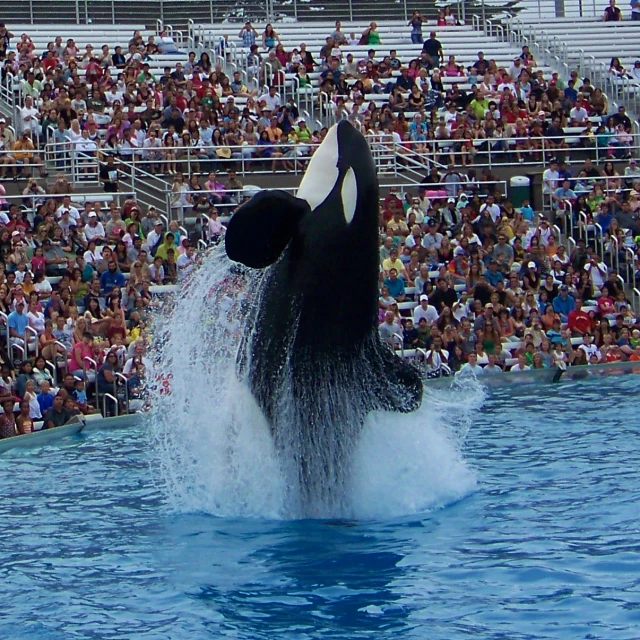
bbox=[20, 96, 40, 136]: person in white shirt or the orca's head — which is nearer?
the orca's head

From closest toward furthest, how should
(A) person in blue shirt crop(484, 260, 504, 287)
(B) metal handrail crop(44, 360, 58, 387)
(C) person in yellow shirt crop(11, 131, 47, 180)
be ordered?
(B) metal handrail crop(44, 360, 58, 387)
(A) person in blue shirt crop(484, 260, 504, 287)
(C) person in yellow shirt crop(11, 131, 47, 180)

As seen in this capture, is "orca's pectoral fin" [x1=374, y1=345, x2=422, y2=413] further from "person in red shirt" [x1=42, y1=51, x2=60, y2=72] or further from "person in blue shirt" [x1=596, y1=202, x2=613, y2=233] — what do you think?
"person in red shirt" [x1=42, y1=51, x2=60, y2=72]

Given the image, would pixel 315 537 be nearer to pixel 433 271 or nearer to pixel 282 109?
pixel 433 271

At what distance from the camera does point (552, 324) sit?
22562 millimetres

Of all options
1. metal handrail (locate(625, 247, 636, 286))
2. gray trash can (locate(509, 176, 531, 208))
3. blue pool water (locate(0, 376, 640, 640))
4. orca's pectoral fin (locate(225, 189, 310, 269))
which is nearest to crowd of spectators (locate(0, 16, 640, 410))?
gray trash can (locate(509, 176, 531, 208))

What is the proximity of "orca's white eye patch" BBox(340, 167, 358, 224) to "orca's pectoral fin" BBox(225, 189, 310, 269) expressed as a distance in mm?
334

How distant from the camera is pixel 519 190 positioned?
27.6m

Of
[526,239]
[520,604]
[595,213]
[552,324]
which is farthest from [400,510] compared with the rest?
[595,213]

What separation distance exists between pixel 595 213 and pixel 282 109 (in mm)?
6545

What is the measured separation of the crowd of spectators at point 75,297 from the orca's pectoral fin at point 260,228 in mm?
7952

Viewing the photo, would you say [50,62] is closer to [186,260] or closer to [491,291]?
[186,260]

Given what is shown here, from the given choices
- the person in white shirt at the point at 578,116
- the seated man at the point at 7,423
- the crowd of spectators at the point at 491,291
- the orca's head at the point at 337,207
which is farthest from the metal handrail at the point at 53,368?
the person in white shirt at the point at 578,116

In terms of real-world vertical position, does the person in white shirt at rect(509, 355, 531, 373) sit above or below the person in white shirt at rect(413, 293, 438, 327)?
below

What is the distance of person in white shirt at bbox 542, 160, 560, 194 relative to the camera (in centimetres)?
2744
